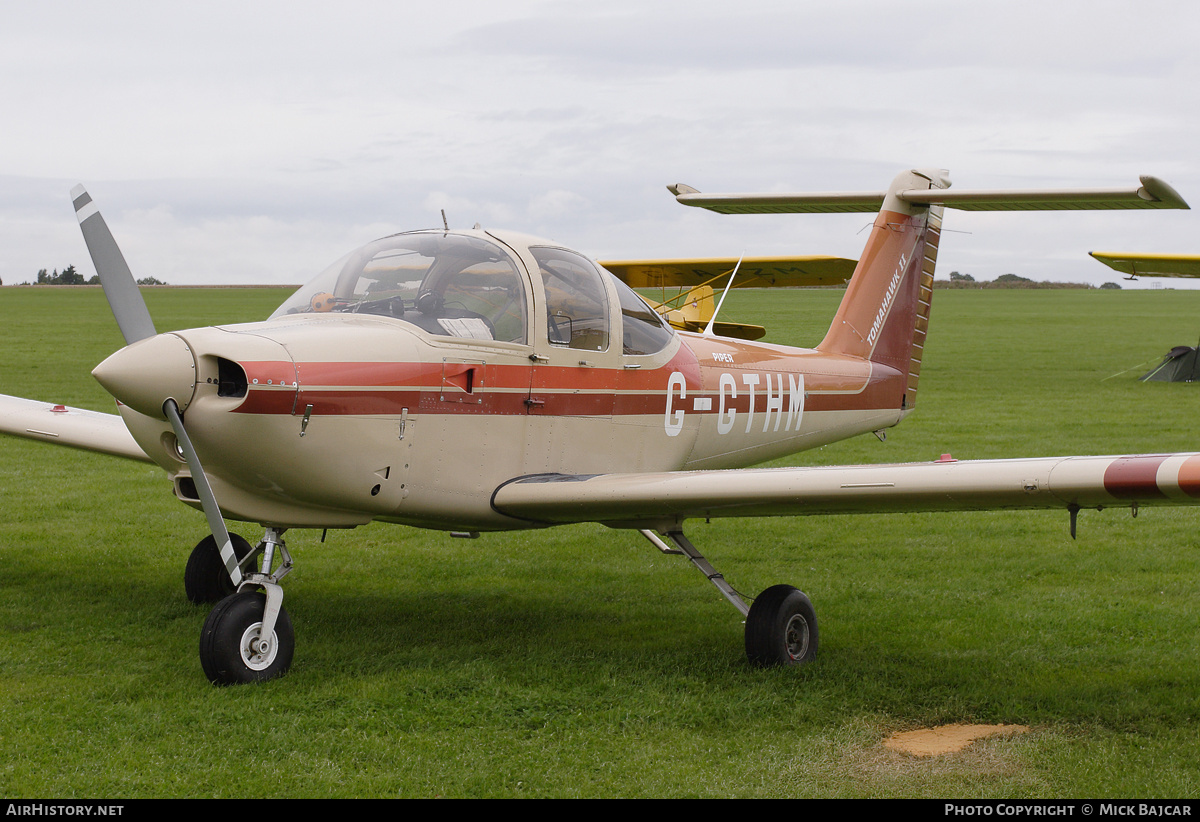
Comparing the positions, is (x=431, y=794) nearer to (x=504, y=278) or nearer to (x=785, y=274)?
(x=504, y=278)

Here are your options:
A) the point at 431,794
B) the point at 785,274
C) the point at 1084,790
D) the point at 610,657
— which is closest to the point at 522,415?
the point at 610,657

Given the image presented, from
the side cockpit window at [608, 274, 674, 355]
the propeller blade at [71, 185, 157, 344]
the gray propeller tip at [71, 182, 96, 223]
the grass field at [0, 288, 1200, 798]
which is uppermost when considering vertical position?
the gray propeller tip at [71, 182, 96, 223]

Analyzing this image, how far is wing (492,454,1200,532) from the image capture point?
4.79m

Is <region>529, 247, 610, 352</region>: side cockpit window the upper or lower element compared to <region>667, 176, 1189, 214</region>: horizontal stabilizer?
lower

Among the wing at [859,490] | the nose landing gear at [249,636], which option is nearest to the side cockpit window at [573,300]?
the wing at [859,490]

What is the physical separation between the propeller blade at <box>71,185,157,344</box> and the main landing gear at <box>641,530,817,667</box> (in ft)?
11.4

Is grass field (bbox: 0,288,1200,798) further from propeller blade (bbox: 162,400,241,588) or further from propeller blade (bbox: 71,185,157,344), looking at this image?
propeller blade (bbox: 71,185,157,344)

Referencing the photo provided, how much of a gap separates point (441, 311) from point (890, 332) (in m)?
4.62

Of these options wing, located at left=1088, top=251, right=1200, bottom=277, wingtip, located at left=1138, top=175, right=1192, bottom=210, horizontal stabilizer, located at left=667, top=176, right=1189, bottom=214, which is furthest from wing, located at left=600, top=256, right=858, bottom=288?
wingtip, located at left=1138, top=175, right=1192, bottom=210

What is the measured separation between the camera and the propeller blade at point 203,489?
5.09 metres

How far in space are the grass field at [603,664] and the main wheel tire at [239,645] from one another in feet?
0.33

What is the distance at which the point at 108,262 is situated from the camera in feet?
19.2

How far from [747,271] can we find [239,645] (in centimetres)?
1922

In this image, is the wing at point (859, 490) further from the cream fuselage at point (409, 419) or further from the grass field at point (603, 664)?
the grass field at point (603, 664)
